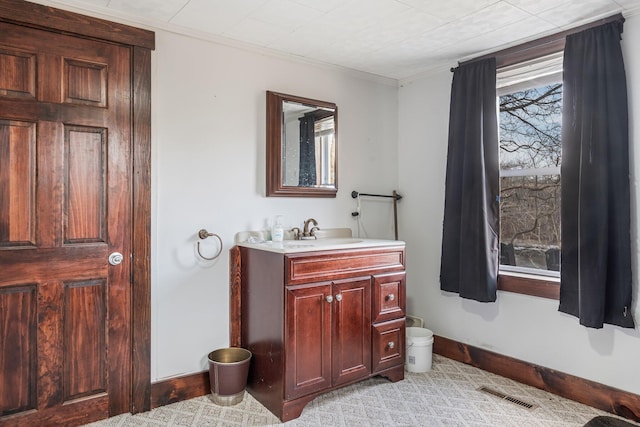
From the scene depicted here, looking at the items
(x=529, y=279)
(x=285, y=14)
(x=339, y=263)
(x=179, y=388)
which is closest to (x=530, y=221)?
(x=529, y=279)

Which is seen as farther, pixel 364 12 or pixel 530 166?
pixel 530 166

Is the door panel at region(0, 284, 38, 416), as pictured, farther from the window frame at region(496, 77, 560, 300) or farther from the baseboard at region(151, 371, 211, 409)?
the window frame at region(496, 77, 560, 300)

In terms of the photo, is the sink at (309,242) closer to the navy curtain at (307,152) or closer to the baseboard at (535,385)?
the navy curtain at (307,152)

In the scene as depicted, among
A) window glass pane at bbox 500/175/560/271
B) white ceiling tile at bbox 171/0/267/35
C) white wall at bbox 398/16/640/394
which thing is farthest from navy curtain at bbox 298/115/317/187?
window glass pane at bbox 500/175/560/271

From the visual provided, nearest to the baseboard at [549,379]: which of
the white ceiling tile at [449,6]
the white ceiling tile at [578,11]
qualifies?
the white ceiling tile at [578,11]

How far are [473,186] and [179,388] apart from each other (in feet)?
7.86

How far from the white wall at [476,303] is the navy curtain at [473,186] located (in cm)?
20

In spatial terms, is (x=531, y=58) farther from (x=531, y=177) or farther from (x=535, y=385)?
(x=535, y=385)

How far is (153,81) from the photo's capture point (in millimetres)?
2520

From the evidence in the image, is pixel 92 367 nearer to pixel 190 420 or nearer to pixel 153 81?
pixel 190 420

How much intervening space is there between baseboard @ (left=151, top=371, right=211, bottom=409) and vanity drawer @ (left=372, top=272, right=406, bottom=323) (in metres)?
1.18

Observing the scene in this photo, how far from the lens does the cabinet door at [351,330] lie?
2592 mm

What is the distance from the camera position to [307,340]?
246 centimetres

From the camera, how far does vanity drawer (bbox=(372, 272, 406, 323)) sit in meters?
2.80
